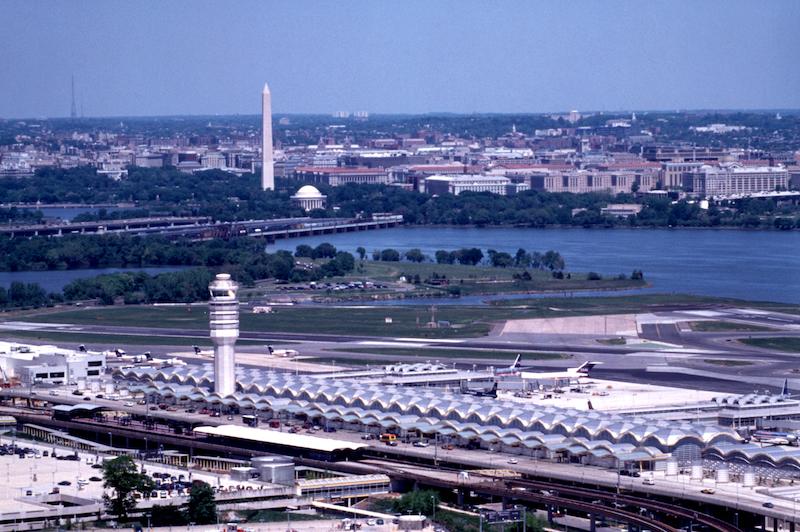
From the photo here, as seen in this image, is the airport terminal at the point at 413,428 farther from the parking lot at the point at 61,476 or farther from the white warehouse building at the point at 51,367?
the parking lot at the point at 61,476

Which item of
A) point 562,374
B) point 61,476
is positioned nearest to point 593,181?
point 562,374

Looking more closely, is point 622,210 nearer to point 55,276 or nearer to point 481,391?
point 55,276

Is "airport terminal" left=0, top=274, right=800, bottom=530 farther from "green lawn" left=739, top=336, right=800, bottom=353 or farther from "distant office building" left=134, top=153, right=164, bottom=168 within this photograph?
"distant office building" left=134, top=153, right=164, bottom=168

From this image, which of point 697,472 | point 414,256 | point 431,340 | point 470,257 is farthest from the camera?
point 414,256

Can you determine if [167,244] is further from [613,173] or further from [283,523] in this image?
[283,523]

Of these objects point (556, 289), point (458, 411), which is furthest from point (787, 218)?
point (458, 411)

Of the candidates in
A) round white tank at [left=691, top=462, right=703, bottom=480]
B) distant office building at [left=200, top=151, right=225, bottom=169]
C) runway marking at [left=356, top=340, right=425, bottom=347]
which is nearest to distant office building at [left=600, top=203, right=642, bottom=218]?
runway marking at [left=356, top=340, right=425, bottom=347]
